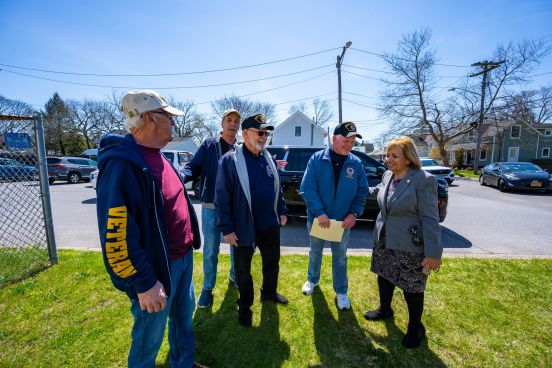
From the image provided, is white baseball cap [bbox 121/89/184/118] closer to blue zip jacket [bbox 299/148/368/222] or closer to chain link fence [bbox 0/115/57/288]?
blue zip jacket [bbox 299/148/368/222]

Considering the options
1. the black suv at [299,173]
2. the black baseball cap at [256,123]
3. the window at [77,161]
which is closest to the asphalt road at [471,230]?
the black suv at [299,173]

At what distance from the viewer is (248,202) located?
228cm

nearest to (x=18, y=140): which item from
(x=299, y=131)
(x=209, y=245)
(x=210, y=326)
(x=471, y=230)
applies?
(x=209, y=245)

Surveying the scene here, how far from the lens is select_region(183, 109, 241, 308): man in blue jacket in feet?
9.02

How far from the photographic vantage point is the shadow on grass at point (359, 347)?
2082mm

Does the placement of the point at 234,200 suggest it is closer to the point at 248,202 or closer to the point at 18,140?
the point at 248,202

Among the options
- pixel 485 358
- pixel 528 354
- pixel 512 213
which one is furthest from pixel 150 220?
pixel 512 213

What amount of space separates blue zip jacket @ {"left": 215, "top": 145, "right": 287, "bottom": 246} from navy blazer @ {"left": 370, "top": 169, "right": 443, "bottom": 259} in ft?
3.93

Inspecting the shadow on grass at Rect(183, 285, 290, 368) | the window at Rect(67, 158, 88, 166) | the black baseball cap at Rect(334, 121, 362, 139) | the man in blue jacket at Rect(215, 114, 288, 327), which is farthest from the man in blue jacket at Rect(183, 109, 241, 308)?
the window at Rect(67, 158, 88, 166)

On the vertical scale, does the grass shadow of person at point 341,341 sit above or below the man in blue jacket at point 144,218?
below

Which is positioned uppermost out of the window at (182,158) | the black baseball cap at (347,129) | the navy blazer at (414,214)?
the black baseball cap at (347,129)

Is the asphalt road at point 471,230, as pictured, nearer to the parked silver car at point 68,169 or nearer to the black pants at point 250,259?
the black pants at point 250,259

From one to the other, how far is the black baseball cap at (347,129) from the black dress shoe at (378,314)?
1768 mm

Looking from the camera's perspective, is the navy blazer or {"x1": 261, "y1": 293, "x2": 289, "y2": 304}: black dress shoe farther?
{"x1": 261, "y1": 293, "x2": 289, "y2": 304}: black dress shoe
